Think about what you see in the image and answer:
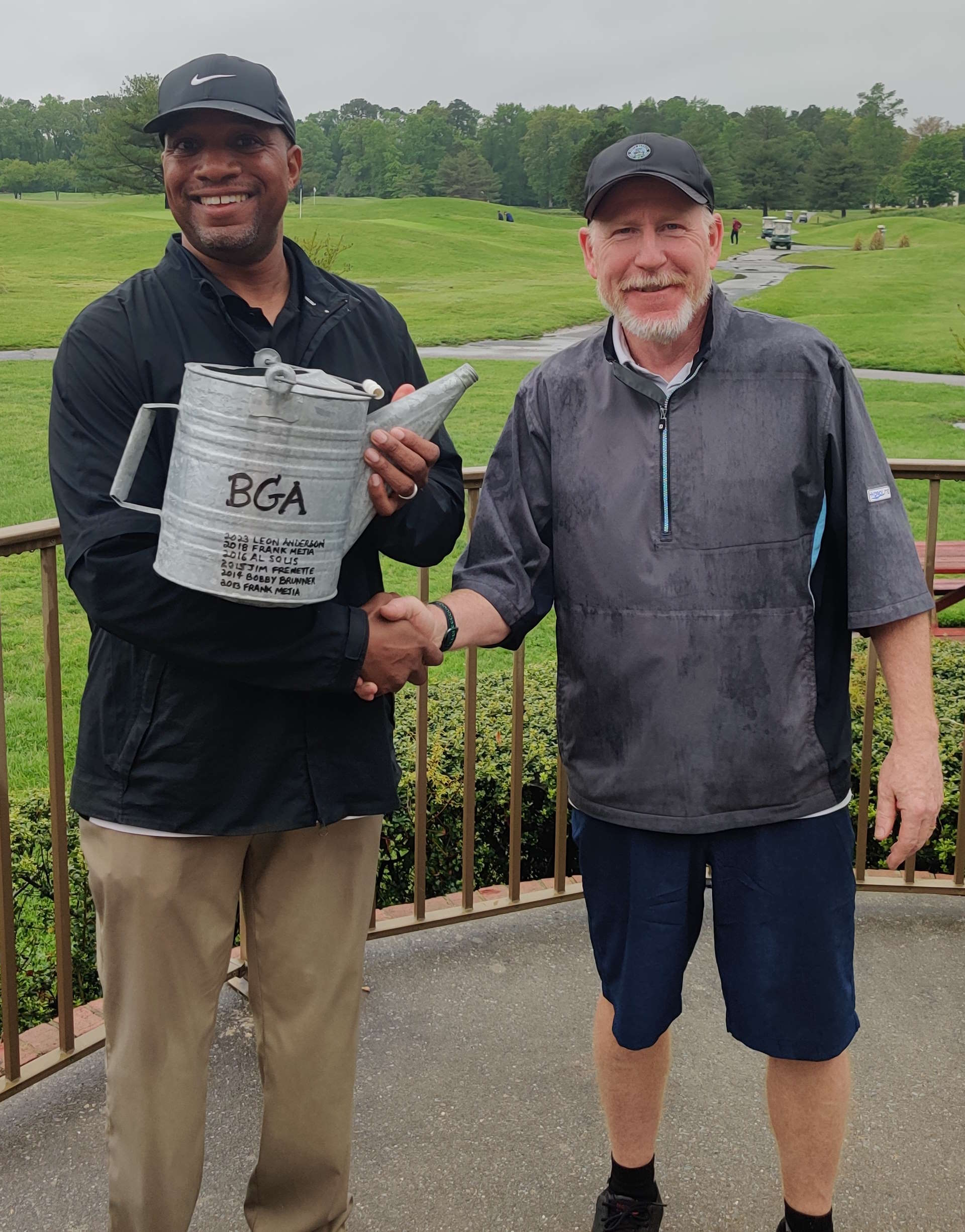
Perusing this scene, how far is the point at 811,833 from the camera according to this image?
7.20 feet

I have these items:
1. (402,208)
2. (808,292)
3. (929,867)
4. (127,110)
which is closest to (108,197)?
(402,208)

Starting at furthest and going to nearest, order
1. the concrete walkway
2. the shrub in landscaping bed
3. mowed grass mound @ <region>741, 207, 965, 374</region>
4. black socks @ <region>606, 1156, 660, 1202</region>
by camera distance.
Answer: mowed grass mound @ <region>741, 207, 965, 374</region> → the shrub in landscaping bed → the concrete walkway → black socks @ <region>606, 1156, 660, 1202</region>

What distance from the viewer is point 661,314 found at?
2174 mm

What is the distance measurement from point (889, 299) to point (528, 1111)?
3347 cm

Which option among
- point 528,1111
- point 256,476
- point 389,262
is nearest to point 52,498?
point 528,1111

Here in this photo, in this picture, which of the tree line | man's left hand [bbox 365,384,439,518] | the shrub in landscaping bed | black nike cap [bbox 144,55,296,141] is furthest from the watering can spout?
the tree line

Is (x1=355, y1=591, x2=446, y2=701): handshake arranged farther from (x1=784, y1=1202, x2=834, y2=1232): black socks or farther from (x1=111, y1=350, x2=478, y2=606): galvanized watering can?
(x1=784, y1=1202, x2=834, y2=1232): black socks

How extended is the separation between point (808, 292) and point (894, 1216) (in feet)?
115

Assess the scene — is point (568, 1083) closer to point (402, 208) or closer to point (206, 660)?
point (206, 660)

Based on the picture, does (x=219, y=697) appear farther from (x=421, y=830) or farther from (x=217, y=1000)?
(x=421, y=830)

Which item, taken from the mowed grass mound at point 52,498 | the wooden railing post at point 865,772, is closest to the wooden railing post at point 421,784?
the wooden railing post at point 865,772

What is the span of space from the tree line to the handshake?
73.7 meters

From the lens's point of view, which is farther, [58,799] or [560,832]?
[560,832]

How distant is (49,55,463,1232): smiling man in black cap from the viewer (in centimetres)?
191
